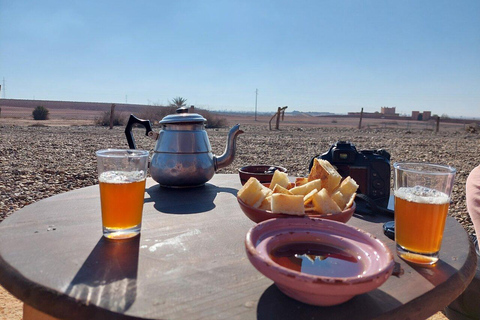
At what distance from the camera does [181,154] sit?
4.64 ft

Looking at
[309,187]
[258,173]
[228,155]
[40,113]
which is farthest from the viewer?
[40,113]

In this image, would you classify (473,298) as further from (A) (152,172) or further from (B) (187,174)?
(A) (152,172)

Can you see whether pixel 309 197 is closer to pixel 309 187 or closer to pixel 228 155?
pixel 309 187

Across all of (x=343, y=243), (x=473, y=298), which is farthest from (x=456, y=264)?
(x=473, y=298)

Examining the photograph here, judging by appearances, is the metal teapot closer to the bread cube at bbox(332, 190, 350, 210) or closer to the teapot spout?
the teapot spout

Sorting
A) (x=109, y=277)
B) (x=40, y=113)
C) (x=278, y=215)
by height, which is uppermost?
(x=278, y=215)

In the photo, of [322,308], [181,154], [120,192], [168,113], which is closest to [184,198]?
[181,154]

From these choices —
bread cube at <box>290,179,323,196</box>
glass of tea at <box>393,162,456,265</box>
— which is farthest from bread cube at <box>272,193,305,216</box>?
glass of tea at <box>393,162,456,265</box>

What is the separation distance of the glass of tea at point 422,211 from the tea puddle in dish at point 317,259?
24 cm

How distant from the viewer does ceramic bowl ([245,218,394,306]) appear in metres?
0.53

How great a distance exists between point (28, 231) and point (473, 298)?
1884 millimetres

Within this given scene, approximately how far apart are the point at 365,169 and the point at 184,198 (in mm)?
695

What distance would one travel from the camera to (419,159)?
7547 mm

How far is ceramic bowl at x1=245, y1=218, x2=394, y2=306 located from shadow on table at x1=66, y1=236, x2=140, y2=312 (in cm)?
25
